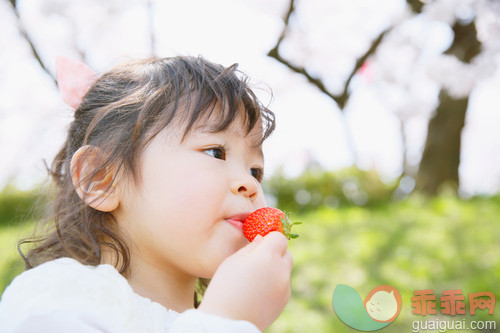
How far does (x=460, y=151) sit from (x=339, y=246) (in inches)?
112

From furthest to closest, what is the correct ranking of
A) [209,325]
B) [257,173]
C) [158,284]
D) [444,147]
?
[444,147]
[257,173]
[158,284]
[209,325]

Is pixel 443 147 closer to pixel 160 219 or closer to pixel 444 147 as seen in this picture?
pixel 444 147

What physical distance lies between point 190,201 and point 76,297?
0.82 feet

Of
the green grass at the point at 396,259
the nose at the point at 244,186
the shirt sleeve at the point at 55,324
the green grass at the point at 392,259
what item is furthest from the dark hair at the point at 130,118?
the green grass at the point at 396,259

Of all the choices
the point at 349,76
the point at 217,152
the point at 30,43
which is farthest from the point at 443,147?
the point at 217,152

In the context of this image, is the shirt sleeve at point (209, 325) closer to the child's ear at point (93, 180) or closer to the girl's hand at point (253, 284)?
the girl's hand at point (253, 284)

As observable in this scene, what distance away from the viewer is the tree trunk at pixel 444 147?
5.39m

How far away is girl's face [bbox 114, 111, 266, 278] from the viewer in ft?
3.07

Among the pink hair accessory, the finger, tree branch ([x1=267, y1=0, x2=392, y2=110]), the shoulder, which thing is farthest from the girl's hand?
tree branch ([x1=267, y1=0, x2=392, y2=110])

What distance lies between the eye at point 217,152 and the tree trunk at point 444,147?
185 inches

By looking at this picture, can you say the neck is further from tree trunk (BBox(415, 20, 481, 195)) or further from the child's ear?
tree trunk (BBox(415, 20, 481, 195))

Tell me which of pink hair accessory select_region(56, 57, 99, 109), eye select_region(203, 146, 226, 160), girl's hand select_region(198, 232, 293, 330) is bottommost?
girl's hand select_region(198, 232, 293, 330)

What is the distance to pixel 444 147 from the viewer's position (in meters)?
5.48

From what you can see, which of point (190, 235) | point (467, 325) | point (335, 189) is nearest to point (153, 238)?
point (190, 235)
